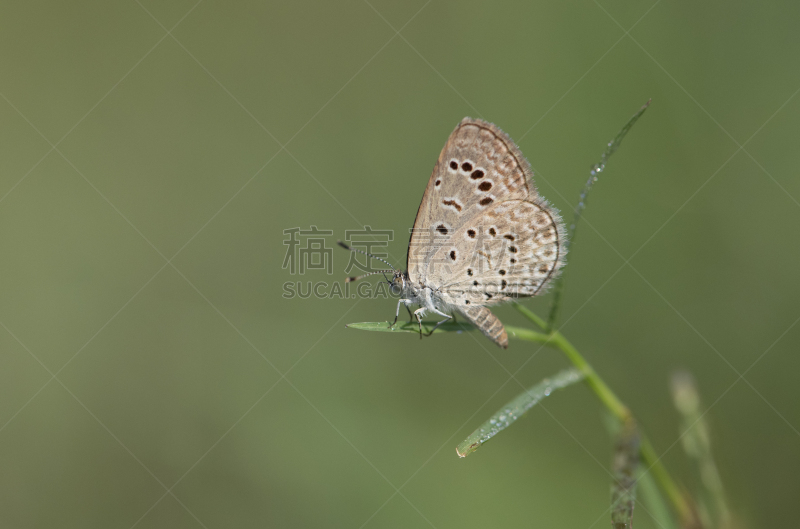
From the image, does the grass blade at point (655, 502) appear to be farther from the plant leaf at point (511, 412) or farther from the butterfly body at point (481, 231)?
the butterfly body at point (481, 231)

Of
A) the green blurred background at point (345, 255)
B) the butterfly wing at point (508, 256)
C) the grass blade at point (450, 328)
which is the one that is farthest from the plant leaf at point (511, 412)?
the green blurred background at point (345, 255)

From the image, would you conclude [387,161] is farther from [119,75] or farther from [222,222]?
[119,75]

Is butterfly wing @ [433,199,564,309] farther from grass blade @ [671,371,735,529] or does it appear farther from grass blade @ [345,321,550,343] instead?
grass blade @ [671,371,735,529]

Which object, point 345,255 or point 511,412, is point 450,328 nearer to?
Answer: point 511,412

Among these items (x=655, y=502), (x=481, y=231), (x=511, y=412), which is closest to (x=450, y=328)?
(x=511, y=412)

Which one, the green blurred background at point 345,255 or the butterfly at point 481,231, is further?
the green blurred background at point 345,255

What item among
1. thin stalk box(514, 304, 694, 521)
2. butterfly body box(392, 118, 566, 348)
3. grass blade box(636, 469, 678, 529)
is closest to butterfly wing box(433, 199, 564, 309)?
butterfly body box(392, 118, 566, 348)
